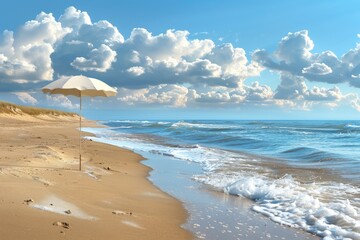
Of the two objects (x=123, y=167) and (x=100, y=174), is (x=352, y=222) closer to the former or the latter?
(x=100, y=174)

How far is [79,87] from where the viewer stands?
1054 cm

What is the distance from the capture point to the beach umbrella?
10578 millimetres

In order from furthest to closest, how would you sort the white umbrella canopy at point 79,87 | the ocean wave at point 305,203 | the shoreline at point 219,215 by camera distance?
the white umbrella canopy at point 79,87 → the ocean wave at point 305,203 → the shoreline at point 219,215

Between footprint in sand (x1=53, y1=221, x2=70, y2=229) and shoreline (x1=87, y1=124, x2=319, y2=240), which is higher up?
footprint in sand (x1=53, y1=221, x2=70, y2=229)

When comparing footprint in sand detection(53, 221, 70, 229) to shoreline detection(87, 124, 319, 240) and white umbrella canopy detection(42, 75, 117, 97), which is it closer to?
shoreline detection(87, 124, 319, 240)

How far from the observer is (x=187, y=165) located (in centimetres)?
1573

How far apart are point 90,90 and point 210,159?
28.1 feet

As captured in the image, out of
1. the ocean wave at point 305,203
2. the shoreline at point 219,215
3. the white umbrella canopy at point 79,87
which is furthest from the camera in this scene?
the white umbrella canopy at point 79,87

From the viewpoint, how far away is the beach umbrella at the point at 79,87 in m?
10.6

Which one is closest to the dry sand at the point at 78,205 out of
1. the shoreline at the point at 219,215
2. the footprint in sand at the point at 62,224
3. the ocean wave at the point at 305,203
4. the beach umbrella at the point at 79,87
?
the footprint in sand at the point at 62,224

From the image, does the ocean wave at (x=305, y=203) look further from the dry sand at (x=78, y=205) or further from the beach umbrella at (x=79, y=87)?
the beach umbrella at (x=79, y=87)

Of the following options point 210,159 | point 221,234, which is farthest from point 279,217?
point 210,159

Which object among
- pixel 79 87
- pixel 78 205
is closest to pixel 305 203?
pixel 78 205

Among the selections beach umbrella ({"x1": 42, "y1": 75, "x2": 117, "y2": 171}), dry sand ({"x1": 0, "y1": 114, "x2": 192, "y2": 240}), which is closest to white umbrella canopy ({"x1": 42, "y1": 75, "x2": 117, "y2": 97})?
beach umbrella ({"x1": 42, "y1": 75, "x2": 117, "y2": 171})
